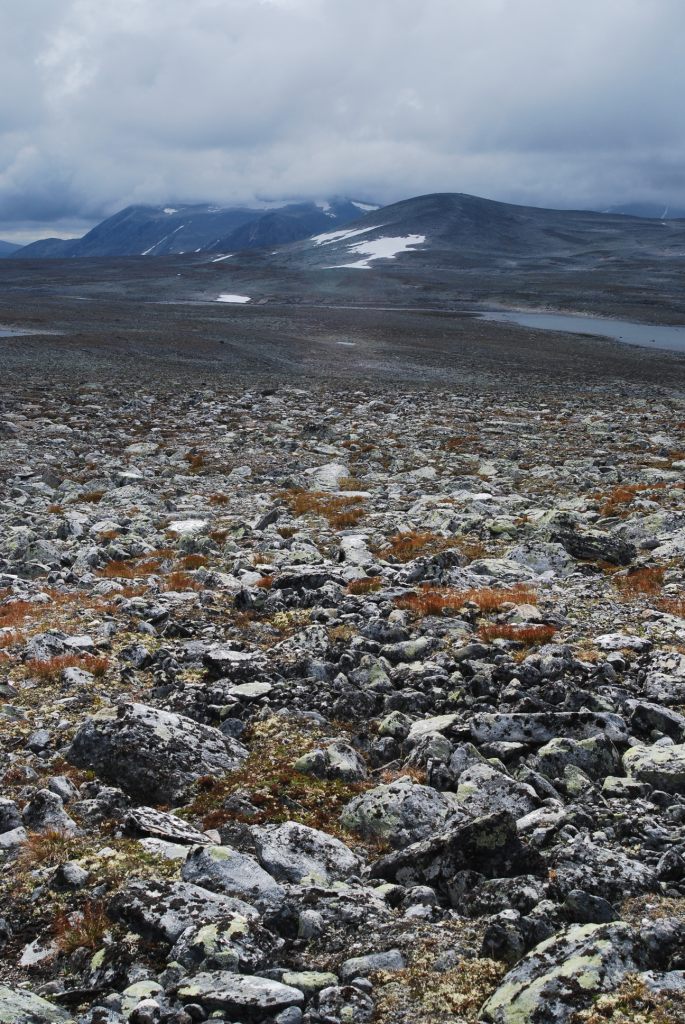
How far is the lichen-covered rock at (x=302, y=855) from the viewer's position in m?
6.75

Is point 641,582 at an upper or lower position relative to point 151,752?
upper

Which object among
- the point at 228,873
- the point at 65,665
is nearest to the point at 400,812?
the point at 228,873

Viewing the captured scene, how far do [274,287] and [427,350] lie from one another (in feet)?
303

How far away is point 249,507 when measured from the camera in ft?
70.0

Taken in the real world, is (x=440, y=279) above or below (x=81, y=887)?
above

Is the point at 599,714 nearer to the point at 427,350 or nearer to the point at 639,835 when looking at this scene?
the point at 639,835

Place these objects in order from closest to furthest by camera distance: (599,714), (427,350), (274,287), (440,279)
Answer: (599,714)
(427,350)
(274,287)
(440,279)

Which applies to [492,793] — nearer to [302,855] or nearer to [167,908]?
[302,855]

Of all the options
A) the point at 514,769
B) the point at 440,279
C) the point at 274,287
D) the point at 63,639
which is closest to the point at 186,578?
the point at 63,639

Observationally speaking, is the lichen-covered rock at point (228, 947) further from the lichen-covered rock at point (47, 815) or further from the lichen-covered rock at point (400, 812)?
the lichen-covered rock at point (47, 815)

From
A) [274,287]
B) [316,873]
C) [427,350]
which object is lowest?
[316,873]

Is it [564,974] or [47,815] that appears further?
[47,815]

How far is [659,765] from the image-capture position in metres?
7.97

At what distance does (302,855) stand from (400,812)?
1.11 metres
